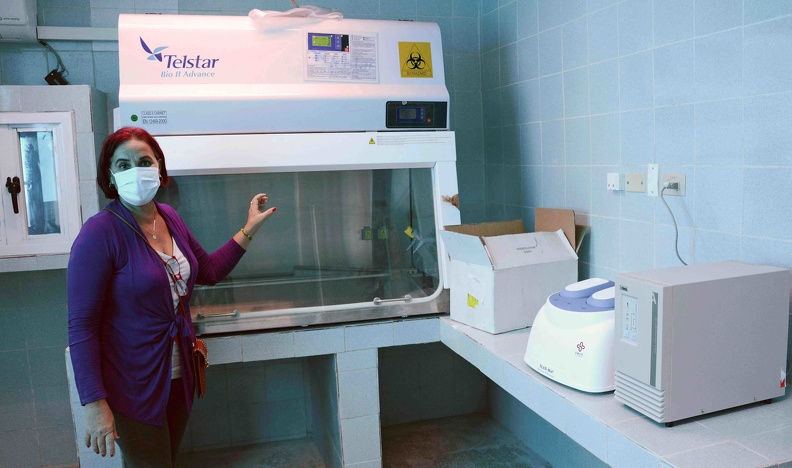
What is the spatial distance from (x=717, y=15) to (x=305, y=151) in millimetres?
1400

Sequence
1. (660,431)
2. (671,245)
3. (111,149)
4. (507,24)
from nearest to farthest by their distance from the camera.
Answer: (660,431)
(111,149)
(671,245)
(507,24)

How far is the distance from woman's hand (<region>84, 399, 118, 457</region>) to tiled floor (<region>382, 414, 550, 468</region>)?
Answer: 1.44m

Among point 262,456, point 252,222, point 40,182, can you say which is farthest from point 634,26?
point 262,456

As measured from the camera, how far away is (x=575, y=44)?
2.41m

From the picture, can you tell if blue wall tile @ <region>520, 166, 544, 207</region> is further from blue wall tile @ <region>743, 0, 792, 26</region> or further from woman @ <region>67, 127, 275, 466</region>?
woman @ <region>67, 127, 275, 466</region>

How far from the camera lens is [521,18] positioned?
9.22 feet

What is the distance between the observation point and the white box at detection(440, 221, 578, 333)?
2.17 meters

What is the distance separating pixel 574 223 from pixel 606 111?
1.40 ft

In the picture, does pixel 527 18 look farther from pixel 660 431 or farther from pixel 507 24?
pixel 660 431

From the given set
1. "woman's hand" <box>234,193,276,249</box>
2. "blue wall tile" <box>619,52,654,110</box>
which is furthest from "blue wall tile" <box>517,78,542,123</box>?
"woman's hand" <box>234,193,276,249</box>

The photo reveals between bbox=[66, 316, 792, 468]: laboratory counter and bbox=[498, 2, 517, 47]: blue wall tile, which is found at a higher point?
bbox=[498, 2, 517, 47]: blue wall tile

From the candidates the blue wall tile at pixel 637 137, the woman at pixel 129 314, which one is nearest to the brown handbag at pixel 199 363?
the woman at pixel 129 314

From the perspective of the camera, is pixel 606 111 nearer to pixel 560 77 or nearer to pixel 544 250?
pixel 560 77

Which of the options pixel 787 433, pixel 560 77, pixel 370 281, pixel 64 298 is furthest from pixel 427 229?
pixel 64 298
